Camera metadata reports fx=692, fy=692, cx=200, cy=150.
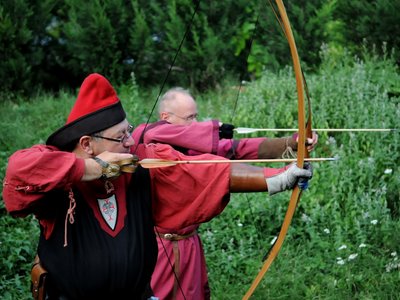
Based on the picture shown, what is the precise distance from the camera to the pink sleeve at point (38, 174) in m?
2.42

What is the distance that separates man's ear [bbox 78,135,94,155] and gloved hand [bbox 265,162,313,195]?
679mm

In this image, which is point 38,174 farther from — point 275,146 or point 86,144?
point 275,146

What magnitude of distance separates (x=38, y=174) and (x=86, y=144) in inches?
10.7

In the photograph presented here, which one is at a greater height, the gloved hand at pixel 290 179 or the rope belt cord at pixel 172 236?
the gloved hand at pixel 290 179

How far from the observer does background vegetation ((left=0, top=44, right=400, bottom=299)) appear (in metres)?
4.45

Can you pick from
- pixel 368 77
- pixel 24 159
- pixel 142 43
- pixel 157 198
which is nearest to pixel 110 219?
pixel 157 198

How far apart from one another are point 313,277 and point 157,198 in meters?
2.10

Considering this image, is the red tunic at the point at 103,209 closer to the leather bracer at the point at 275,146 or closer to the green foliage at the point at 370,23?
the leather bracer at the point at 275,146

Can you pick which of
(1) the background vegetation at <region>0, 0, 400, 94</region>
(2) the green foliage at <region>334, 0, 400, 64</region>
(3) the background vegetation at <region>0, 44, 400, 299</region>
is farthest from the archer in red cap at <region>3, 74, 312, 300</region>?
(1) the background vegetation at <region>0, 0, 400, 94</region>

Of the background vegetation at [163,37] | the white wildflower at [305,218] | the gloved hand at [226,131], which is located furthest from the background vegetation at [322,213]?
the gloved hand at [226,131]

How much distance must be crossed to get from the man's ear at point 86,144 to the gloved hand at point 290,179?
0.68 m

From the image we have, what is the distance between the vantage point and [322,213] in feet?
16.4

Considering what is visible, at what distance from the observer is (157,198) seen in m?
2.76

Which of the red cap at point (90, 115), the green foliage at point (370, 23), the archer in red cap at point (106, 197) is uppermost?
the green foliage at point (370, 23)
